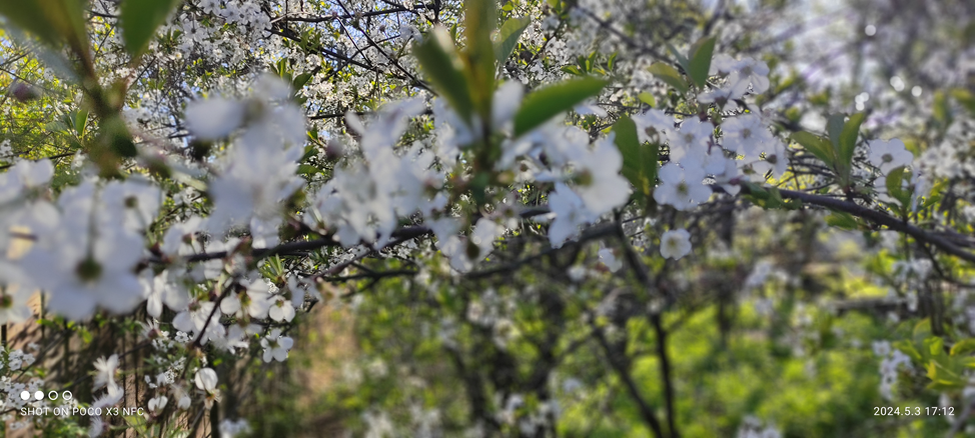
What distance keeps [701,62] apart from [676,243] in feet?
0.87

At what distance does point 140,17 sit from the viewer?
402 millimetres

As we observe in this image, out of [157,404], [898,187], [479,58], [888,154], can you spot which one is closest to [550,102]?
[479,58]

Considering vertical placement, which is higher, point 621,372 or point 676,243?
point 621,372

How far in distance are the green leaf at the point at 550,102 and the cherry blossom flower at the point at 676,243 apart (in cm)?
42

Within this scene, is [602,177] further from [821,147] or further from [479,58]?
[821,147]

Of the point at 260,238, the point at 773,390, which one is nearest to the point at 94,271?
the point at 260,238

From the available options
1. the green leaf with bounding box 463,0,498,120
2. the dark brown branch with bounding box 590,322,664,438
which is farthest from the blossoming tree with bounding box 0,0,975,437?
the dark brown branch with bounding box 590,322,664,438

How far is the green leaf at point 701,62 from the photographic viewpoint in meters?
0.68

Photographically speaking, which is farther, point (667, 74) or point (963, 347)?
point (963, 347)

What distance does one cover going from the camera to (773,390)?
440 centimetres

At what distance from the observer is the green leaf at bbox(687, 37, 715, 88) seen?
0.68m

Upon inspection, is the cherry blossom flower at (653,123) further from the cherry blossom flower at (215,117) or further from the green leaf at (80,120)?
Answer: the green leaf at (80,120)

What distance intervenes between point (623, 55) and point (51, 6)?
148cm

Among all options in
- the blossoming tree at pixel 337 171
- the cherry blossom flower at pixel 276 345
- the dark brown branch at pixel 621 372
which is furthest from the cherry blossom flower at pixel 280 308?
the dark brown branch at pixel 621 372
